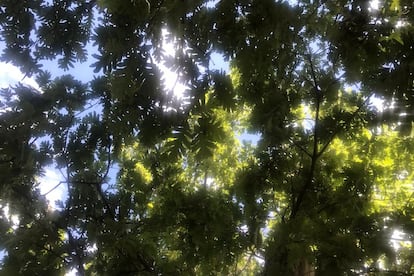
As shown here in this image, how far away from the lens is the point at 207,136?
2.34 m

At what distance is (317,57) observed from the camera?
3994mm

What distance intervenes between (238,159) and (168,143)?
4.48 metres

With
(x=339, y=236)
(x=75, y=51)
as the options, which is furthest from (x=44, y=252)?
(x=339, y=236)

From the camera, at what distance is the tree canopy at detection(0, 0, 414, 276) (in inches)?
95.8

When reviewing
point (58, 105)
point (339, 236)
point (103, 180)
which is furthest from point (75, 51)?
point (339, 236)

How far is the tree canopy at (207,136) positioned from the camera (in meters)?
2.43

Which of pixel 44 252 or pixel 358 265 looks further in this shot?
pixel 44 252

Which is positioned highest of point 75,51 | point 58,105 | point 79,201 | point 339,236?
point 75,51

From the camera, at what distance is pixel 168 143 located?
2.39 m

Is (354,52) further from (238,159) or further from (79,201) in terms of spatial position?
(238,159)

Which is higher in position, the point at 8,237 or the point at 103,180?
the point at 103,180

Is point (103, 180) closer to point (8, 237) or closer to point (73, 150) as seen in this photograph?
point (73, 150)

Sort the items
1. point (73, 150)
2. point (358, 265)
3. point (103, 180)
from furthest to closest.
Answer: point (103, 180) → point (73, 150) → point (358, 265)

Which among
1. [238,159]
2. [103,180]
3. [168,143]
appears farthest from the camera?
[238,159]
